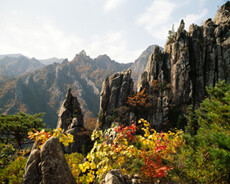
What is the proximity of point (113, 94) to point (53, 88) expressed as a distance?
83982mm

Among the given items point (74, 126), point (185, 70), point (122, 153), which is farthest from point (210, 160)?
point (185, 70)

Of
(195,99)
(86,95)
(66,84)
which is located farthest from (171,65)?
(66,84)

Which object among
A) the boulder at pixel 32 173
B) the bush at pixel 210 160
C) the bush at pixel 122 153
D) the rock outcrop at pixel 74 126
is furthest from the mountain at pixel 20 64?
the bush at pixel 210 160

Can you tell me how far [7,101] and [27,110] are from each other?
1288 centimetres

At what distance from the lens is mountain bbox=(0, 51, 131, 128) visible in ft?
242

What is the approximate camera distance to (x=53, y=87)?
94.7 metres

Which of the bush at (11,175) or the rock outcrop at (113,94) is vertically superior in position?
the rock outcrop at (113,94)

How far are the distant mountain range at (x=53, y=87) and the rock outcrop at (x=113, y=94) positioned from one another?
159 feet

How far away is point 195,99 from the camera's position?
26203 millimetres

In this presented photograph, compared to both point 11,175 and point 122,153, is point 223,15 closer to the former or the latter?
point 122,153

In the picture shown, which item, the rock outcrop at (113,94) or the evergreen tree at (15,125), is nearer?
the evergreen tree at (15,125)

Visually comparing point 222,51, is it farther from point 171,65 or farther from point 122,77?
point 122,77

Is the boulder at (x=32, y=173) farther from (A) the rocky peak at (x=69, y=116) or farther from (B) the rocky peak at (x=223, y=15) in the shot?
(B) the rocky peak at (x=223, y=15)

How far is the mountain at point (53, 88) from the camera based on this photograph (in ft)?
242
